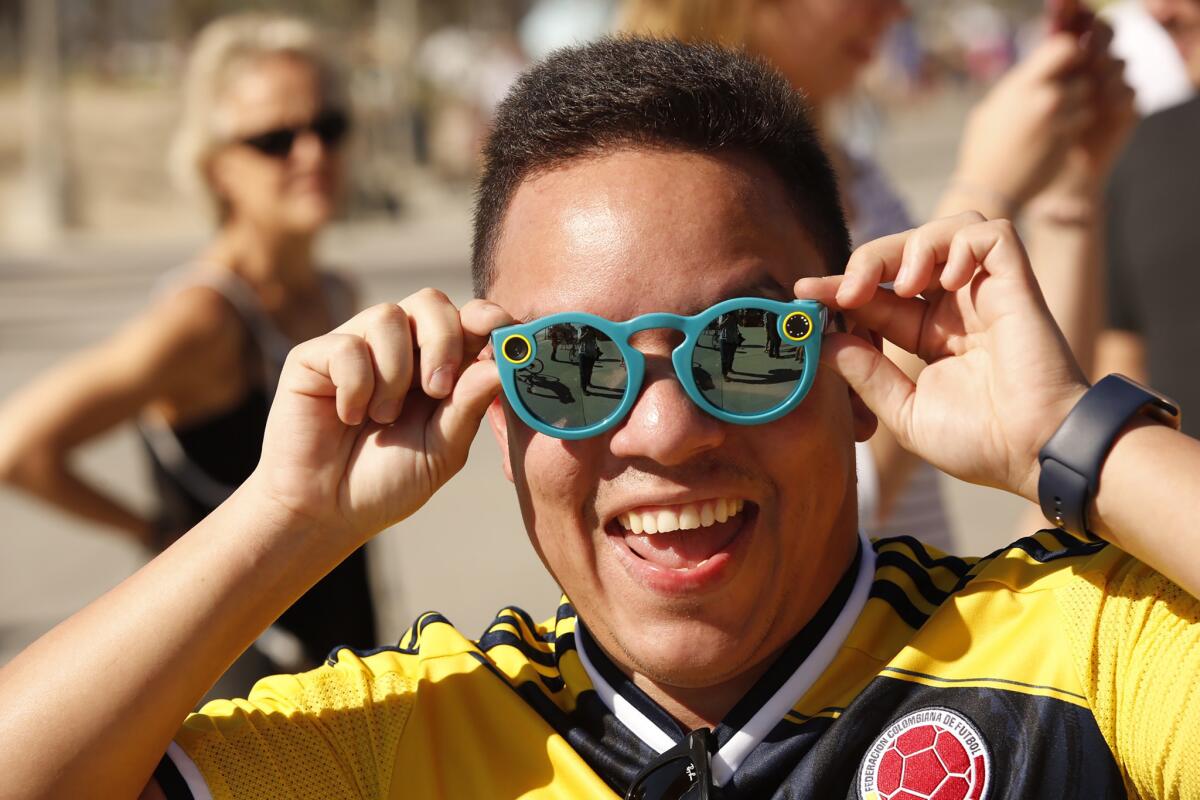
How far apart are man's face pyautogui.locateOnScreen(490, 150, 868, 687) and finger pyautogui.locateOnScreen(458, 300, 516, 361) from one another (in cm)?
6

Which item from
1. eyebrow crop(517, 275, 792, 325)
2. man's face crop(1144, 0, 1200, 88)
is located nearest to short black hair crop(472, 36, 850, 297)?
eyebrow crop(517, 275, 792, 325)

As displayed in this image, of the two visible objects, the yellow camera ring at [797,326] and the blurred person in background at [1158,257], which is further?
the blurred person in background at [1158,257]

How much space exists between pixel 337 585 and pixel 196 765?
6.52 feet

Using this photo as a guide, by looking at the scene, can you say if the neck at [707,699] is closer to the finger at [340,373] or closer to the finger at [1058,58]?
the finger at [340,373]

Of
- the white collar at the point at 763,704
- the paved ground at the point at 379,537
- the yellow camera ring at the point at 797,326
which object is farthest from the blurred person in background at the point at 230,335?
the yellow camera ring at the point at 797,326

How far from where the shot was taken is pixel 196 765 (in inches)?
84.2

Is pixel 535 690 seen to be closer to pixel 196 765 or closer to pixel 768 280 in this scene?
pixel 196 765

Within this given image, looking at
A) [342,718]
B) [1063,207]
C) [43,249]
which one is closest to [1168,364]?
[1063,207]

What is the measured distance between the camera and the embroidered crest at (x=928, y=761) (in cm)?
203

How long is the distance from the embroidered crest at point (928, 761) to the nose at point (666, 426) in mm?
504

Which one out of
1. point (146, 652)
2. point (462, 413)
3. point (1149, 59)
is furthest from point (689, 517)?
point (1149, 59)

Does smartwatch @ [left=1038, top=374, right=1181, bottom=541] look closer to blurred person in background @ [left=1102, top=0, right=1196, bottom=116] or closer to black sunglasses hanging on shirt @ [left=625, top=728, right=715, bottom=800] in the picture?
black sunglasses hanging on shirt @ [left=625, top=728, right=715, bottom=800]

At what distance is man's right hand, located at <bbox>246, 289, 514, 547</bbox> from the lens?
218 cm

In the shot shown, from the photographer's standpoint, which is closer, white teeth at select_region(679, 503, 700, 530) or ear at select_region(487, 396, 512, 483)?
white teeth at select_region(679, 503, 700, 530)
